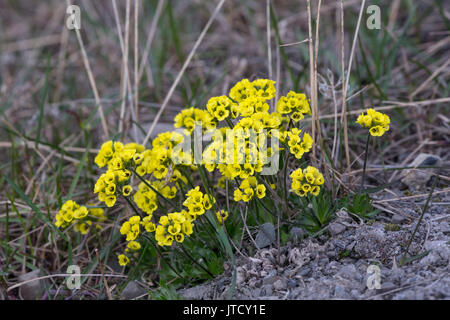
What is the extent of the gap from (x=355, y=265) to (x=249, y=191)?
66 cm

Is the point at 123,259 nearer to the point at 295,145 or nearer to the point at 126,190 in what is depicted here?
the point at 126,190

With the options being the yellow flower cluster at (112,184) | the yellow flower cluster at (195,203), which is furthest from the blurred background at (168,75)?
the yellow flower cluster at (195,203)

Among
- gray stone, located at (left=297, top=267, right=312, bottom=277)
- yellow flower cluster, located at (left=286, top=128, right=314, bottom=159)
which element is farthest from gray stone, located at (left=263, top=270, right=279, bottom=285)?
yellow flower cluster, located at (left=286, top=128, right=314, bottom=159)

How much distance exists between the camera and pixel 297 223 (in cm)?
264

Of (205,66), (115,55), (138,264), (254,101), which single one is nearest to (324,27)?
(205,66)

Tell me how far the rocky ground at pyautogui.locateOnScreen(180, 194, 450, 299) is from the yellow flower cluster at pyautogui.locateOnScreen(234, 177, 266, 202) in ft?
1.12

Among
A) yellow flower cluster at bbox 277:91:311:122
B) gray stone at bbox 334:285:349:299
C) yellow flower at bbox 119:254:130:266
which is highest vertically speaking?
yellow flower cluster at bbox 277:91:311:122

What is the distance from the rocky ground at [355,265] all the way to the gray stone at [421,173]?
1.04 ft

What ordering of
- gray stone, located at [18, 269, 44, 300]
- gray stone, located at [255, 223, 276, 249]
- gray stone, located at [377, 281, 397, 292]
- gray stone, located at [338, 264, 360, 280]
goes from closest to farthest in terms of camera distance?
1. gray stone, located at [377, 281, 397, 292]
2. gray stone, located at [338, 264, 360, 280]
3. gray stone, located at [255, 223, 276, 249]
4. gray stone, located at [18, 269, 44, 300]

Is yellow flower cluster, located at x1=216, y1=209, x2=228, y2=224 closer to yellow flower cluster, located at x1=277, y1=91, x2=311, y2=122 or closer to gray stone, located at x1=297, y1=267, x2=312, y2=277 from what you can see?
gray stone, located at x1=297, y1=267, x2=312, y2=277

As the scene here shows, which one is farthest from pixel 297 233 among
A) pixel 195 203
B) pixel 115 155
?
pixel 115 155

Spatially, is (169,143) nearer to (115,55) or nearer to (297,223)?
(297,223)

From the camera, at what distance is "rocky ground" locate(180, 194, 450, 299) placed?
7.17ft
